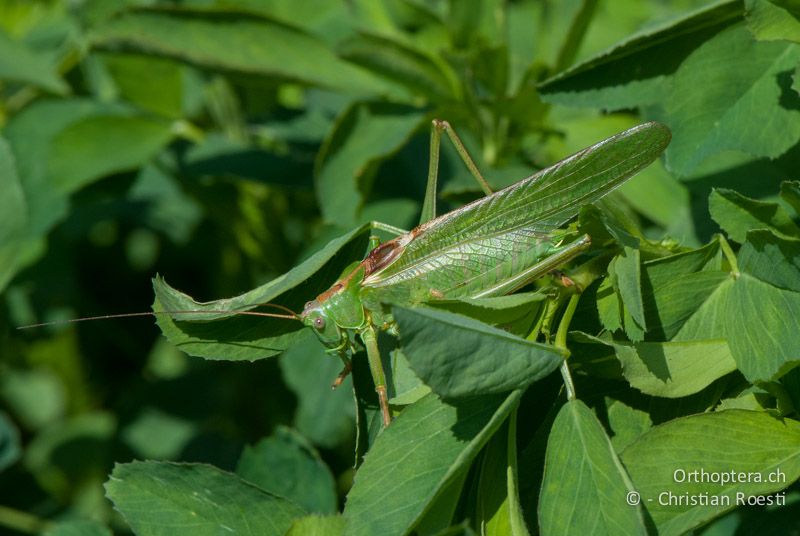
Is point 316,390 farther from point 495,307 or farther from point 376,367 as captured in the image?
point 495,307

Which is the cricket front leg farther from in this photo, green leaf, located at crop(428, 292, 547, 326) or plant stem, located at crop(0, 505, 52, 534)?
plant stem, located at crop(0, 505, 52, 534)

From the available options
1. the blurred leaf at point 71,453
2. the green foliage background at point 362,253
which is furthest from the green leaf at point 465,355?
the blurred leaf at point 71,453

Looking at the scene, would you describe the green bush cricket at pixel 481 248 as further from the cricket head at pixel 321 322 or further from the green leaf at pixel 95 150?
the green leaf at pixel 95 150

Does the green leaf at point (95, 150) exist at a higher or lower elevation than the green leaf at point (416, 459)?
higher

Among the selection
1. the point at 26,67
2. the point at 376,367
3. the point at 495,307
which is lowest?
the point at 376,367

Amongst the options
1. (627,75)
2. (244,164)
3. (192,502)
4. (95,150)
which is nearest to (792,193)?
(627,75)

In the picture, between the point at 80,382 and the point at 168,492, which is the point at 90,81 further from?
the point at 168,492

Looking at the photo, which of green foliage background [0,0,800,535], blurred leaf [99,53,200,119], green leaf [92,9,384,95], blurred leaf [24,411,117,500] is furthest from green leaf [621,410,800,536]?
blurred leaf [24,411,117,500]

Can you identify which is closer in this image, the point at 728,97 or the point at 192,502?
the point at 192,502
